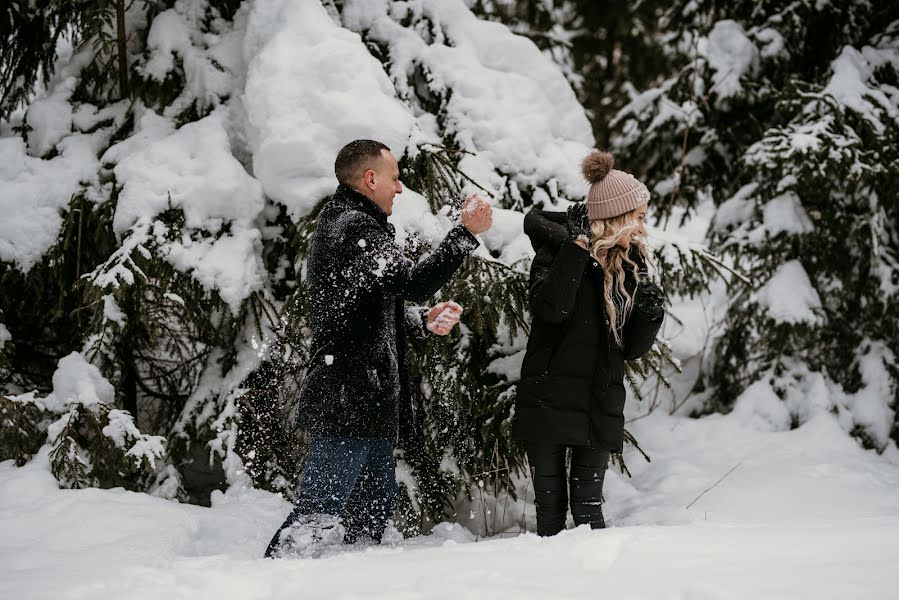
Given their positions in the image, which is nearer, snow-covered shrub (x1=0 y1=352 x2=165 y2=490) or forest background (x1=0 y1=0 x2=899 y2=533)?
snow-covered shrub (x1=0 y1=352 x2=165 y2=490)

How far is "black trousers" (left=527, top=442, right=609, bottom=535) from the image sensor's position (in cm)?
327

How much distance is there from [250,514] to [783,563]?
2.82 m

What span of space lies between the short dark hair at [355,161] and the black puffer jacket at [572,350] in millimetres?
787

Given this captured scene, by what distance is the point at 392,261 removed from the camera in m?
2.92

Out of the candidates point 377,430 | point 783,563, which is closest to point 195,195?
point 377,430

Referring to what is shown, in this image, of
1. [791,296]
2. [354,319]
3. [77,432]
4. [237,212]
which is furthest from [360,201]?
[791,296]

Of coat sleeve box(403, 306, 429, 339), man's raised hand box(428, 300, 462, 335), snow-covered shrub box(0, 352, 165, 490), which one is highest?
man's raised hand box(428, 300, 462, 335)

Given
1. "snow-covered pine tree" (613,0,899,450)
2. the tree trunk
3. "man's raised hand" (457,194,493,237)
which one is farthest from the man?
"snow-covered pine tree" (613,0,899,450)

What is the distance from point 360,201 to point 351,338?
583 mm

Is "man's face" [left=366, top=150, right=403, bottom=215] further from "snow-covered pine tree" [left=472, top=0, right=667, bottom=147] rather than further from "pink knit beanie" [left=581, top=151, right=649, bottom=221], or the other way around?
"snow-covered pine tree" [left=472, top=0, right=667, bottom=147]

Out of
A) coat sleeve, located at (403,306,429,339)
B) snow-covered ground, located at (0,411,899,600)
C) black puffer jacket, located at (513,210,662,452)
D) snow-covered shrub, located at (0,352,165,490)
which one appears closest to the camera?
snow-covered ground, located at (0,411,899,600)

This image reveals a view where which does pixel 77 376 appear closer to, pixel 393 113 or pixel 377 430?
pixel 377 430

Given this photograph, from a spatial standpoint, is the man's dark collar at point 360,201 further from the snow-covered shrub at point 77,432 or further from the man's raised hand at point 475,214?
the snow-covered shrub at point 77,432

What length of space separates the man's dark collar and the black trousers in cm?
123
